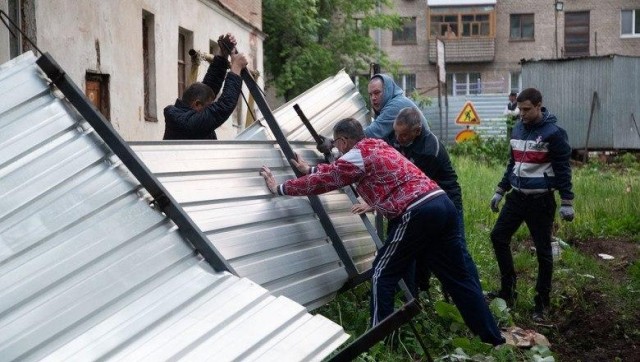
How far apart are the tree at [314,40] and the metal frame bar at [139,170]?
2770 cm

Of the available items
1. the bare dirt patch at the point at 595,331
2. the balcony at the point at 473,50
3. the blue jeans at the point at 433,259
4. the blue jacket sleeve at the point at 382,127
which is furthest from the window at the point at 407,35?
the blue jeans at the point at 433,259

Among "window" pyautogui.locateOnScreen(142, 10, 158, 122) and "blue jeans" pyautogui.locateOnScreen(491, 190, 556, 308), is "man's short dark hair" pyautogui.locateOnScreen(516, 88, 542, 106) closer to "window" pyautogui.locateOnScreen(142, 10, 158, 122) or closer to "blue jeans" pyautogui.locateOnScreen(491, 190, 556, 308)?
"blue jeans" pyautogui.locateOnScreen(491, 190, 556, 308)

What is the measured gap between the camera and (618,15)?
163 ft

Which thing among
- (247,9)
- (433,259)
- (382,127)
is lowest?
(433,259)

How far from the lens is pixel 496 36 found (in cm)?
5162

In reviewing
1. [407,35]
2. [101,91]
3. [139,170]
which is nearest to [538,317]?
[139,170]

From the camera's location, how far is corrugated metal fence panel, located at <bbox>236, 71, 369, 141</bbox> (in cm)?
697

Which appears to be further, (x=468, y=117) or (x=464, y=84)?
(x=464, y=84)

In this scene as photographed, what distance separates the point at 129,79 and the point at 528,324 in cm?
852

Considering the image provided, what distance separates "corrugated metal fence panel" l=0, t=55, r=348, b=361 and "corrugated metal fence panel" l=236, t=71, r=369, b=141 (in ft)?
10.5

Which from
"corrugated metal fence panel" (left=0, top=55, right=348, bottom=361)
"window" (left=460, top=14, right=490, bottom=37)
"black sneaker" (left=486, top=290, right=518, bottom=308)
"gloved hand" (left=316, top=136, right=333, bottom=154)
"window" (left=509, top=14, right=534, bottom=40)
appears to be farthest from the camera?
"window" (left=460, top=14, right=490, bottom=37)

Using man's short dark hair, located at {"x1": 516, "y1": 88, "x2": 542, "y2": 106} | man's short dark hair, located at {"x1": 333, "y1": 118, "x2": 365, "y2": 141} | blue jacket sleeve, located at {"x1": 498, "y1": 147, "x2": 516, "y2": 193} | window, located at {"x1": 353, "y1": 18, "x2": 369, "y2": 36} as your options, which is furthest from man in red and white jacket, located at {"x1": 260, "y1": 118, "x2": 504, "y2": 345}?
window, located at {"x1": 353, "y1": 18, "x2": 369, "y2": 36}

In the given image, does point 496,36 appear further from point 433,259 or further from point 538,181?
A: point 433,259

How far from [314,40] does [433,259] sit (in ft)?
97.3
